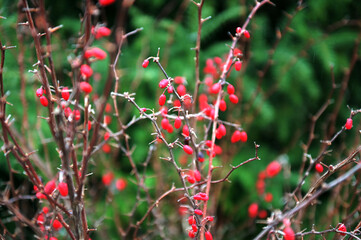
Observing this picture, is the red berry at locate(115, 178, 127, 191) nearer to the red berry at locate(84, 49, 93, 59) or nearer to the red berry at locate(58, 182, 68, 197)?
the red berry at locate(58, 182, 68, 197)

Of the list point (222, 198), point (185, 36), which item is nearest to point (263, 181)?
point (222, 198)

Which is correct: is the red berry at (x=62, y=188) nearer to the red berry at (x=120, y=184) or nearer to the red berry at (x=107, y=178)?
the red berry at (x=107, y=178)

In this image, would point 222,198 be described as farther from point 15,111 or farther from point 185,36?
point 15,111

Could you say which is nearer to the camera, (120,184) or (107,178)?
(107,178)

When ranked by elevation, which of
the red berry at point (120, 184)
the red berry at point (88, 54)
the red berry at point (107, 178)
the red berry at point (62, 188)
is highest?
the red berry at point (88, 54)

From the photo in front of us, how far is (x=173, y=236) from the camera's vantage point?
2268 millimetres

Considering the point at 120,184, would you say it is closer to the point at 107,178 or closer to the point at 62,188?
the point at 107,178

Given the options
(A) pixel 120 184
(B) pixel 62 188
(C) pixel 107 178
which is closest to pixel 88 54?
(B) pixel 62 188

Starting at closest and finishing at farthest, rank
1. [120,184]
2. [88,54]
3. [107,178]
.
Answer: [88,54] < [107,178] < [120,184]

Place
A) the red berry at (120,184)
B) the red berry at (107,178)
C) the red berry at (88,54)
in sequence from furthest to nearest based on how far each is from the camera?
the red berry at (120,184)
the red berry at (107,178)
the red berry at (88,54)

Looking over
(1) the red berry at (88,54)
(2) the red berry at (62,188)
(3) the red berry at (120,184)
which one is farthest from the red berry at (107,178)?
(1) the red berry at (88,54)

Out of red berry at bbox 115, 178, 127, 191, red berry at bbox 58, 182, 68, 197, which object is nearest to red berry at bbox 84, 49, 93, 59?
red berry at bbox 58, 182, 68, 197

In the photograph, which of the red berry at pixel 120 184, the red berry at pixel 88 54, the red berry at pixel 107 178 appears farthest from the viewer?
the red berry at pixel 120 184

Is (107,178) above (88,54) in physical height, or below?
below
